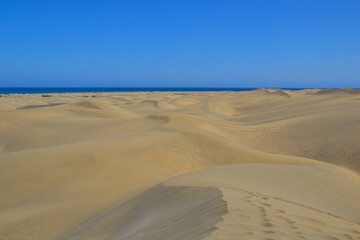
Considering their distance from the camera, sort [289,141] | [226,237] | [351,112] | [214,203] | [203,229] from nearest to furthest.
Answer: [226,237]
[203,229]
[214,203]
[289,141]
[351,112]

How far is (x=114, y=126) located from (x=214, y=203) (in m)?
9.07

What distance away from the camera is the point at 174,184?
14.5ft

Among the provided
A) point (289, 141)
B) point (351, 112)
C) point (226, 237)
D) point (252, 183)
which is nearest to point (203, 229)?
point (226, 237)

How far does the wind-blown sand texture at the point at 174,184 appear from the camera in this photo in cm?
284

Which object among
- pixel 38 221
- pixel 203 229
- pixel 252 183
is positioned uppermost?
pixel 203 229

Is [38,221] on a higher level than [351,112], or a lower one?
lower

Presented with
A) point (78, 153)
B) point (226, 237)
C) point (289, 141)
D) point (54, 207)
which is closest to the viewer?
point (226, 237)

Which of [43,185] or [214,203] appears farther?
[43,185]

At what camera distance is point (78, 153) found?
22.0ft

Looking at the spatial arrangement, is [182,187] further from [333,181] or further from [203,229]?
[333,181]

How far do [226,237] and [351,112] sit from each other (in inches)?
493

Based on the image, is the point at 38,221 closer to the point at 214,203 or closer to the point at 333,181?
the point at 214,203

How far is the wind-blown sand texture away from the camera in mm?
2836

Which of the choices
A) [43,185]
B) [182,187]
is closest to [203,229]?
[182,187]
